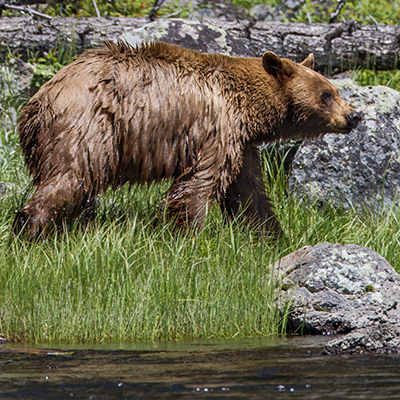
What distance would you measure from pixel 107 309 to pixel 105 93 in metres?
2.08

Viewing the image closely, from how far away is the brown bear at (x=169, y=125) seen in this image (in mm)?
5238

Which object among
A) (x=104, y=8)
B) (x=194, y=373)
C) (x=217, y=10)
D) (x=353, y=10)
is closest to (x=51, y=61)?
(x=104, y=8)

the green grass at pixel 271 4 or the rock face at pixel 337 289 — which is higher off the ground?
the green grass at pixel 271 4

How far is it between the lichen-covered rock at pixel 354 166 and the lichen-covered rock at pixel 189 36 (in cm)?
202

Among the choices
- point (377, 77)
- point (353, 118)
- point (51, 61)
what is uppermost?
point (353, 118)

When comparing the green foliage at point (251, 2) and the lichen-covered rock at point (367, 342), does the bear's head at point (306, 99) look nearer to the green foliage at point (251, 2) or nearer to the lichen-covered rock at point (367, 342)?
the lichen-covered rock at point (367, 342)

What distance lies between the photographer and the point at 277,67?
5.90 m

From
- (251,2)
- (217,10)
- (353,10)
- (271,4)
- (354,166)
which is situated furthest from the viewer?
(251,2)

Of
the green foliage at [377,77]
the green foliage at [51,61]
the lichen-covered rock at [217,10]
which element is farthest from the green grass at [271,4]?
the green foliage at [51,61]

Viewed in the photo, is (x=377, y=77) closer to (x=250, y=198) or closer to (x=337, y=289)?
(x=250, y=198)

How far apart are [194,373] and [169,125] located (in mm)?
3113

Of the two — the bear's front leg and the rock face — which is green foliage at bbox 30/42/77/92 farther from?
the rock face

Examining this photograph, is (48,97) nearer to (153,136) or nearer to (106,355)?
(153,136)

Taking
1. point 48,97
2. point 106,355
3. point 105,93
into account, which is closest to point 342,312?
point 106,355
